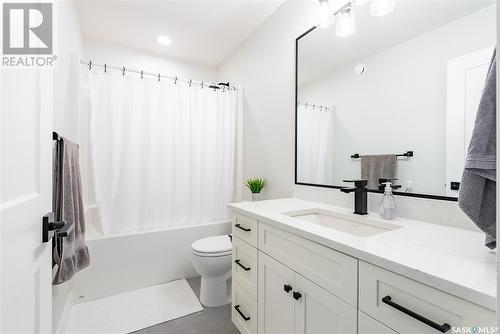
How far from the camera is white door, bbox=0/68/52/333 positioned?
54 centimetres

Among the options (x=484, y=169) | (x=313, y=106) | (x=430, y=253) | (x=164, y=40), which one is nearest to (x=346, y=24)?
(x=313, y=106)

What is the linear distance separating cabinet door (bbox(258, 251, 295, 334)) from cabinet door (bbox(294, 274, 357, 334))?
0.16ft

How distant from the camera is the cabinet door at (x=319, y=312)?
786 millimetres

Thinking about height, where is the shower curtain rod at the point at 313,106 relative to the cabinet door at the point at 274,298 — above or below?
above

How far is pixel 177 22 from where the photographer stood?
7.36 ft

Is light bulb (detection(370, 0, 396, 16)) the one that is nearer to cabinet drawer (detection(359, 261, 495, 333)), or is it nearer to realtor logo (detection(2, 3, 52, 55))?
cabinet drawer (detection(359, 261, 495, 333))

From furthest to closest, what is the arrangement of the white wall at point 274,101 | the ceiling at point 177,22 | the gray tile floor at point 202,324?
1. the ceiling at point 177,22
2. the white wall at point 274,101
3. the gray tile floor at point 202,324

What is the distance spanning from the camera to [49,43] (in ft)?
3.16

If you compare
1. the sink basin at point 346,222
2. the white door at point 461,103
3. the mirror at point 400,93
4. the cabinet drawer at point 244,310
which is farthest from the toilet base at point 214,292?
the white door at point 461,103

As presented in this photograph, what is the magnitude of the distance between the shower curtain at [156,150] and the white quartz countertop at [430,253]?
1453 mm

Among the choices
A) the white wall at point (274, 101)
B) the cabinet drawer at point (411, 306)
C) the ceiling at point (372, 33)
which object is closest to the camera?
the cabinet drawer at point (411, 306)

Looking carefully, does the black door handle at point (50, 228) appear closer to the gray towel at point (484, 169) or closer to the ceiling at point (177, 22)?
the gray towel at point (484, 169)

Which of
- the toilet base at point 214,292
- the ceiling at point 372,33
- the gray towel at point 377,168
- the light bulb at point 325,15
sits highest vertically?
the light bulb at point 325,15

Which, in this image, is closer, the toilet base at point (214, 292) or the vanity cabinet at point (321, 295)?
the vanity cabinet at point (321, 295)
